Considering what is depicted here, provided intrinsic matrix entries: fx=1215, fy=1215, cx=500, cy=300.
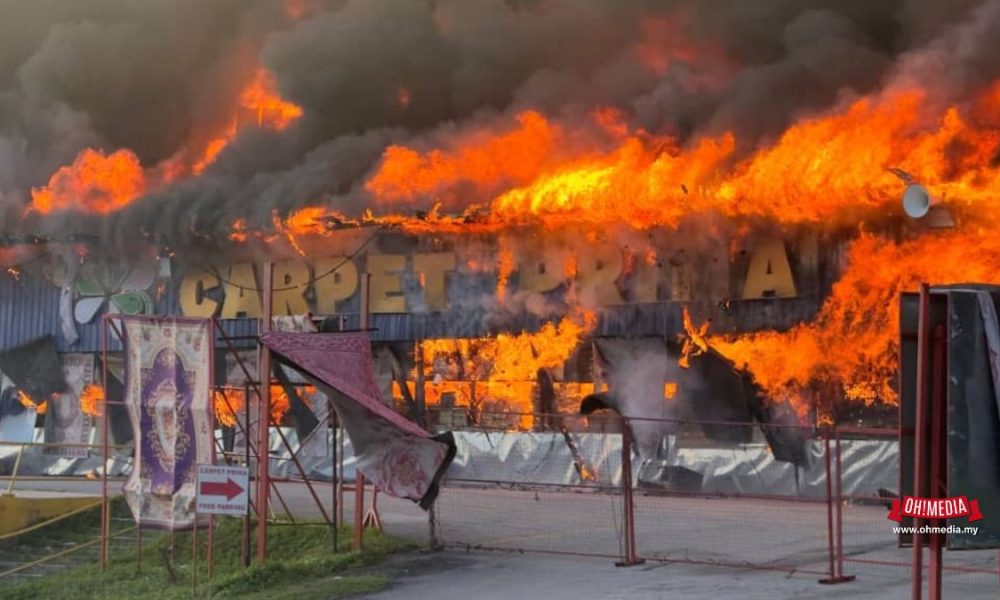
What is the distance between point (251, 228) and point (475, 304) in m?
4.62

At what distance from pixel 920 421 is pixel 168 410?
23.6ft

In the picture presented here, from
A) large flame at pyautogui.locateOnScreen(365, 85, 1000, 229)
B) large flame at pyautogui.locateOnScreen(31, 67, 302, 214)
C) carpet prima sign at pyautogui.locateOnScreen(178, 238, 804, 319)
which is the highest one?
large flame at pyautogui.locateOnScreen(31, 67, 302, 214)

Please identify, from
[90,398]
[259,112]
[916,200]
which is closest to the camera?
[916,200]

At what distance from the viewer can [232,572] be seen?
10.9 meters

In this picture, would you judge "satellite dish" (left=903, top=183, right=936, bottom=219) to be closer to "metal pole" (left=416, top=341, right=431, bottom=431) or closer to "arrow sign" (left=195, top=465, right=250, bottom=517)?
"metal pole" (left=416, top=341, right=431, bottom=431)

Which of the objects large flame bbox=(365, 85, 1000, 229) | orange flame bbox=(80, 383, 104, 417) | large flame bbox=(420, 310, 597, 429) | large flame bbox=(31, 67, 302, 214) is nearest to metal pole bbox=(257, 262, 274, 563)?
large flame bbox=(365, 85, 1000, 229)

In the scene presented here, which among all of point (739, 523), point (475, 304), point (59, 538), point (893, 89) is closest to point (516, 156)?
point (475, 304)

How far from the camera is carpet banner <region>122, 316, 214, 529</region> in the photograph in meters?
10.6

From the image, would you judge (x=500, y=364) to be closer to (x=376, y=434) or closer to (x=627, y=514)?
(x=376, y=434)

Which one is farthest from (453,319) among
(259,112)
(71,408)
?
(71,408)

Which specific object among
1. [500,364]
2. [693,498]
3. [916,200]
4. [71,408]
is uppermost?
[916,200]

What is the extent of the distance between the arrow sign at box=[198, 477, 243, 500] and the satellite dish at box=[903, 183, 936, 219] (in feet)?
30.9

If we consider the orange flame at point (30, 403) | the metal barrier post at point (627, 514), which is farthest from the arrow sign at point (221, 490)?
the orange flame at point (30, 403)

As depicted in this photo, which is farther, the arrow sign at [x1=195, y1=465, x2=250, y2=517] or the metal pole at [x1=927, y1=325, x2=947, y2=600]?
the arrow sign at [x1=195, y1=465, x2=250, y2=517]
